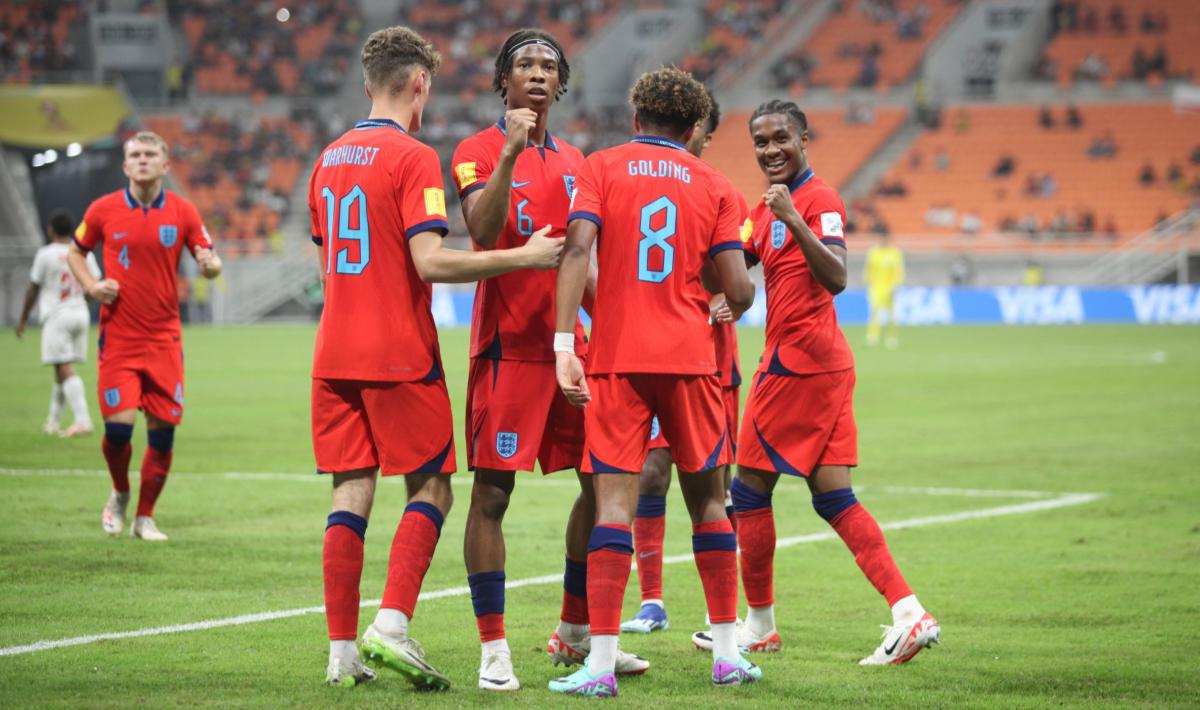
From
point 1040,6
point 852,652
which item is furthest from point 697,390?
point 1040,6

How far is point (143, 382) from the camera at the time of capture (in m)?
9.90

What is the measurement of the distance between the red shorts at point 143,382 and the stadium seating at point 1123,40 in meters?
45.7

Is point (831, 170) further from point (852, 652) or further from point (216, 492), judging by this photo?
point (852, 652)

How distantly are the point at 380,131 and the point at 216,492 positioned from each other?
6.58 metres

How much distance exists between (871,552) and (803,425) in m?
0.64

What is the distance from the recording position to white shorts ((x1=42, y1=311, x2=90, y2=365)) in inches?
637

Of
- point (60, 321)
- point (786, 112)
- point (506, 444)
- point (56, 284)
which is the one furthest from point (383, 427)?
point (56, 284)

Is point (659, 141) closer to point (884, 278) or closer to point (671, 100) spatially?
point (671, 100)

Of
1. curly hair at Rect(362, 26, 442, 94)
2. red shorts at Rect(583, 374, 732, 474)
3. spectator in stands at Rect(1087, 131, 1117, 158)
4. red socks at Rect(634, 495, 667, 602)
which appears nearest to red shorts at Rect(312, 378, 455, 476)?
red shorts at Rect(583, 374, 732, 474)

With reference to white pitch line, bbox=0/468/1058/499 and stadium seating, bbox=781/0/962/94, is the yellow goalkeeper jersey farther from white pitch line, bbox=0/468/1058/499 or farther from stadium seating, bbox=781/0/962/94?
stadium seating, bbox=781/0/962/94

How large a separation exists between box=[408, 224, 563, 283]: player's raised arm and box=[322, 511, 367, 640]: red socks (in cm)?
103

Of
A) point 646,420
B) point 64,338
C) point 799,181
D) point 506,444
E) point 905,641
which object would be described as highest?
point 799,181

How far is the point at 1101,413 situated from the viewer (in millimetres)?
17922

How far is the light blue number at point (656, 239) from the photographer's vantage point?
19.1 feet
